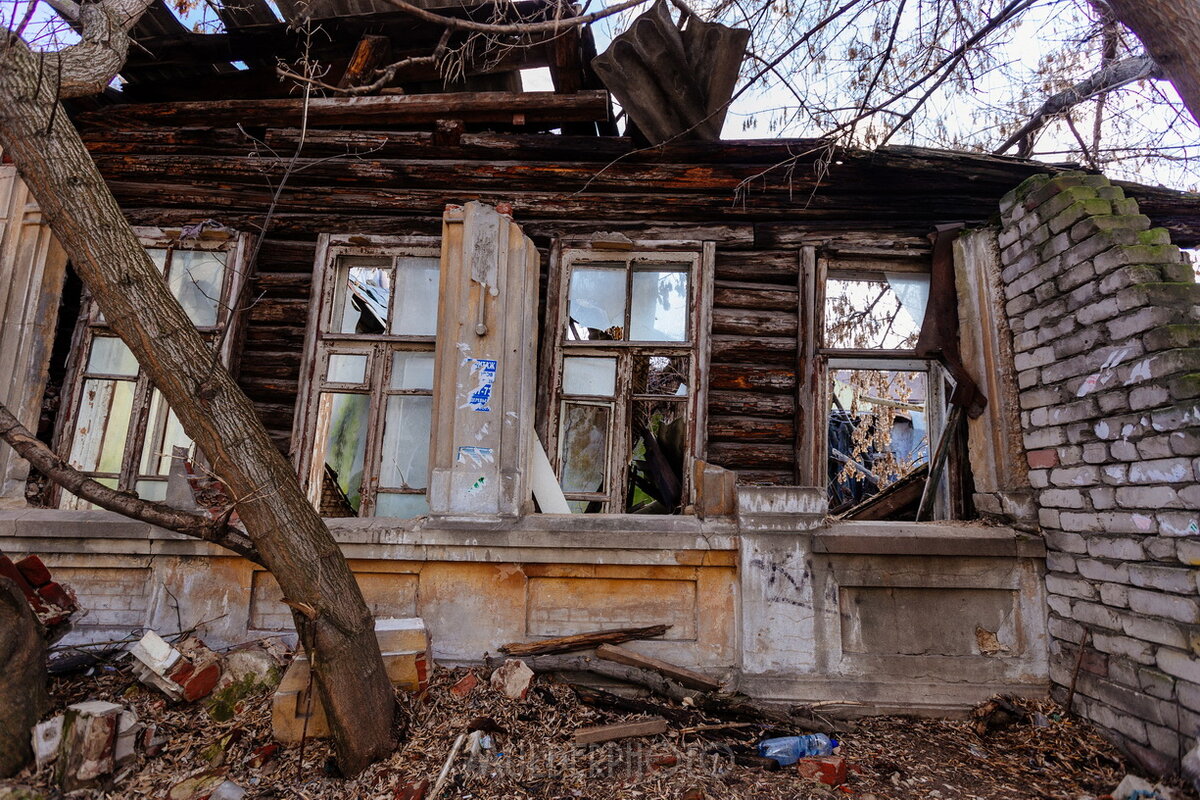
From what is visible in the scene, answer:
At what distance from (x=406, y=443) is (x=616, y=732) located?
→ 286 centimetres

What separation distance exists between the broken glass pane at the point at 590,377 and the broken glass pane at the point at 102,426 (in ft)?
12.2

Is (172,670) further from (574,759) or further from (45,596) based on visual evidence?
(574,759)

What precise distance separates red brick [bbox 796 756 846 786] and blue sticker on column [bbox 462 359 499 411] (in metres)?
2.74

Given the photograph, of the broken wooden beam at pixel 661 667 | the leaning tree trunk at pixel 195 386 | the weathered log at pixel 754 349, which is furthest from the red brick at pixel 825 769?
the weathered log at pixel 754 349

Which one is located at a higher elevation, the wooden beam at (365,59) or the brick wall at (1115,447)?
the wooden beam at (365,59)

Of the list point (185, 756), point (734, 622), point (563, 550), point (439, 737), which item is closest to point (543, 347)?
point (563, 550)

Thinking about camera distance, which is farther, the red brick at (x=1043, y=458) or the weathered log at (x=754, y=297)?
the weathered log at (x=754, y=297)

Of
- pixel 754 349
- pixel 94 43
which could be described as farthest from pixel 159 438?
pixel 754 349

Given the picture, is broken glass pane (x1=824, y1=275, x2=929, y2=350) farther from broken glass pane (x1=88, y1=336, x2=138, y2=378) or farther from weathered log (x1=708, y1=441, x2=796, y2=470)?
broken glass pane (x1=88, y1=336, x2=138, y2=378)

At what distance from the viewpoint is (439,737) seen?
11.4 ft

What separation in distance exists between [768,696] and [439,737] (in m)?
1.94

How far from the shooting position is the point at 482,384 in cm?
429

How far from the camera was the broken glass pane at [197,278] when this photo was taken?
5.60m

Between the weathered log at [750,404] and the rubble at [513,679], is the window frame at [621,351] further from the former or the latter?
the rubble at [513,679]
